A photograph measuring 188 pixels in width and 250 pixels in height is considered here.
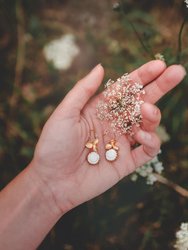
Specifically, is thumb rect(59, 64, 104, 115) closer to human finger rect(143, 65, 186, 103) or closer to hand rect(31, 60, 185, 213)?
hand rect(31, 60, 185, 213)

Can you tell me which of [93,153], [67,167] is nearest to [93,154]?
[93,153]

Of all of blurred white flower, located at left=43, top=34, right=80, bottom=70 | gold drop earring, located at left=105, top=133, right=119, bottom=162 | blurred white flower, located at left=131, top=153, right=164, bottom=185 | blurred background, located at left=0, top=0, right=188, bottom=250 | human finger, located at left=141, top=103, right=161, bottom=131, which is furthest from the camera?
blurred white flower, located at left=43, top=34, right=80, bottom=70

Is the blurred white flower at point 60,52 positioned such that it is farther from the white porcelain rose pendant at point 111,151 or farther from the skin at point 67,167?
the white porcelain rose pendant at point 111,151

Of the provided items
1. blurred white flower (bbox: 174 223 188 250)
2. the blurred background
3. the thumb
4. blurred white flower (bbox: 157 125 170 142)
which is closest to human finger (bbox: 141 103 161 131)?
the thumb

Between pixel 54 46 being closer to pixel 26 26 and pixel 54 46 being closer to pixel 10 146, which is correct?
pixel 26 26

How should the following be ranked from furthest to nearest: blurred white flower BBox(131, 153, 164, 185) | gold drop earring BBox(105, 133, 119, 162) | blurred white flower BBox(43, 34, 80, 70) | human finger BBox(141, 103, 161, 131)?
blurred white flower BBox(43, 34, 80, 70) < blurred white flower BBox(131, 153, 164, 185) < gold drop earring BBox(105, 133, 119, 162) < human finger BBox(141, 103, 161, 131)

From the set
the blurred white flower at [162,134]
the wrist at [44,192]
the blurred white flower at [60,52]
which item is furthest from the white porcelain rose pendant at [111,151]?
the blurred white flower at [60,52]
